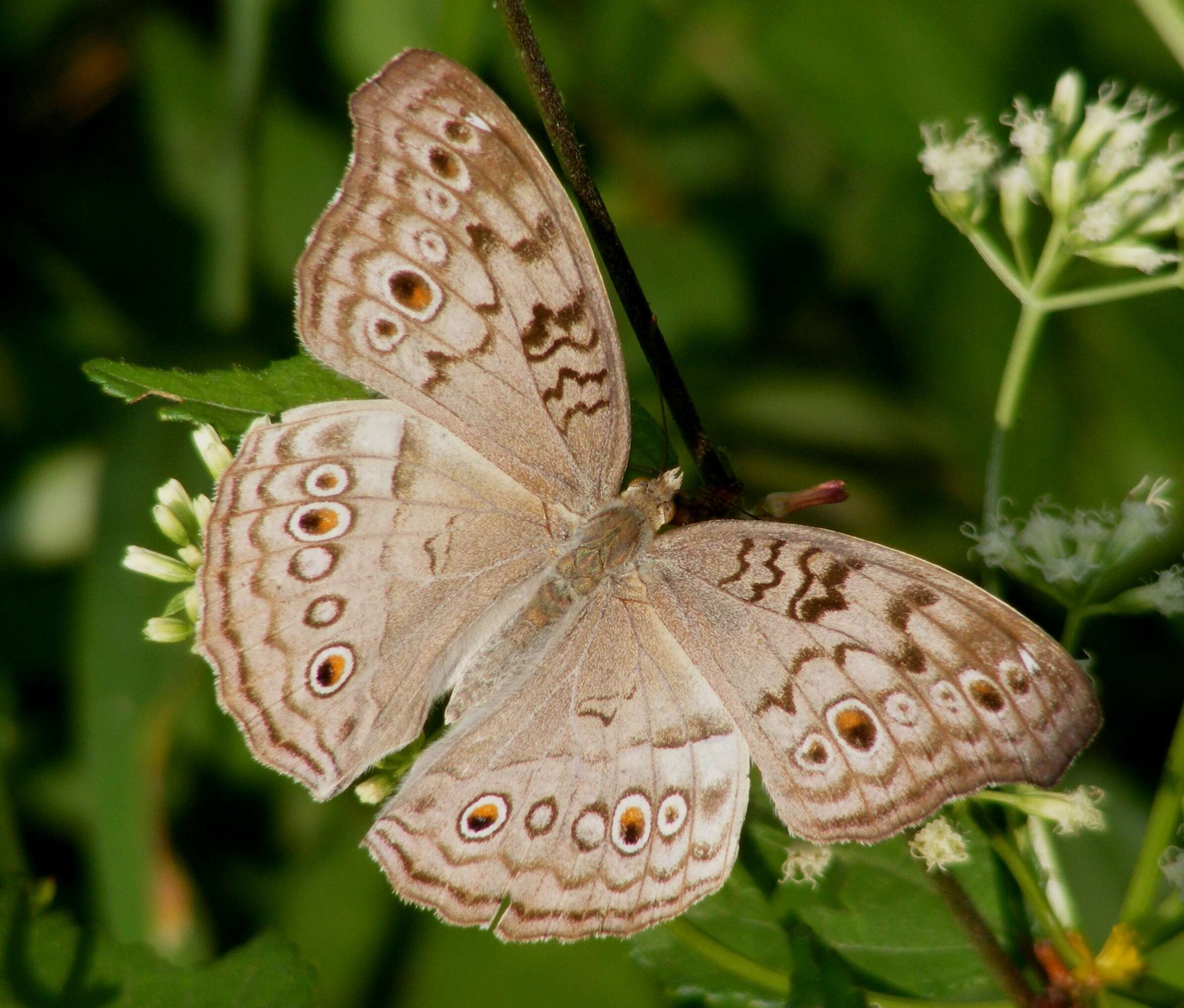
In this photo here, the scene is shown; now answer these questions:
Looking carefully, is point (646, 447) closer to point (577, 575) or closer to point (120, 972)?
point (577, 575)

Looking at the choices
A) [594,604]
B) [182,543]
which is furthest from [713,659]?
[182,543]

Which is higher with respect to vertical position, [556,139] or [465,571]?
[556,139]

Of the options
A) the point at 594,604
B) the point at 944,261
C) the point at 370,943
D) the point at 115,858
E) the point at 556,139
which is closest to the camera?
the point at 556,139

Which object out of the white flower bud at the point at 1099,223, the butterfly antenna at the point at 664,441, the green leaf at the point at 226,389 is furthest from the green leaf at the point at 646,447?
the white flower bud at the point at 1099,223

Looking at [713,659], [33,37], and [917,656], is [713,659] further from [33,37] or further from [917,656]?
[33,37]

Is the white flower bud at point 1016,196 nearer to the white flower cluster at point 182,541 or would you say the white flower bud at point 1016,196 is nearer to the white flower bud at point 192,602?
the white flower cluster at point 182,541

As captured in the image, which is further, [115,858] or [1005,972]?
[115,858]

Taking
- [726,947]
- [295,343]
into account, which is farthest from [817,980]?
[295,343]
